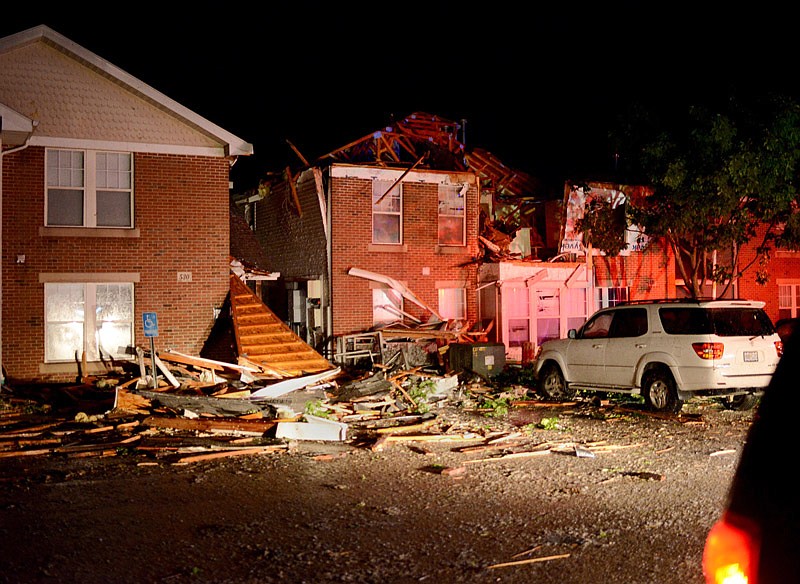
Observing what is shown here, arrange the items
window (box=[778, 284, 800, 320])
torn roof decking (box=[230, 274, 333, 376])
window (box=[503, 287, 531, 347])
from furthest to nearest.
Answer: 1. window (box=[778, 284, 800, 320])
2. window (box=[503, 287, 531, 347])
3. torn roof decking (box=[230, 274, 333, 376])

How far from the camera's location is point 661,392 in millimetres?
13453

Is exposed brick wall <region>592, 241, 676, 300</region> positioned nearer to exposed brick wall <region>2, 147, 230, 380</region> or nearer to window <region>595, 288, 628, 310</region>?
window <region>595, 288, 628, 310</region>

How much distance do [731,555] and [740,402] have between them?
484 inches

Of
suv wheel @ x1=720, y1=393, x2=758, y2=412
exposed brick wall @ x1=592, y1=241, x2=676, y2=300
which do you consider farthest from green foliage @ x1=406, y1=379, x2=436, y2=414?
exposed brick wall @ x1=592, y1=241, x2=676, y2=300

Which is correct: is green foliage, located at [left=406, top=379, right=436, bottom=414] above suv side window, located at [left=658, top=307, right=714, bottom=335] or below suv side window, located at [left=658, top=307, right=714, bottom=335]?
below

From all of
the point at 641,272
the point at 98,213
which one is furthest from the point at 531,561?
the point at 641,272

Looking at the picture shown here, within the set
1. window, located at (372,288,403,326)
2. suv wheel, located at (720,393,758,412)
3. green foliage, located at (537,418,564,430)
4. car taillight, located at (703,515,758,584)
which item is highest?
window, located at (372,288,403,326)

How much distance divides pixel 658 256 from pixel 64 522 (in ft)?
72.8

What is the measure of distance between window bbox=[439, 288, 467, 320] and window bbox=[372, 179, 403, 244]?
7.19 feet

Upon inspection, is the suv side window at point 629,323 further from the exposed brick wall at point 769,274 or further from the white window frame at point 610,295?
the exposed brick wall at point 769,274

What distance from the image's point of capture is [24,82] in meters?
17.2

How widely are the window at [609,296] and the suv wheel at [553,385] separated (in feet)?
32.3

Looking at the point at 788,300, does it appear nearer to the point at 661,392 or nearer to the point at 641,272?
the point at 641,272

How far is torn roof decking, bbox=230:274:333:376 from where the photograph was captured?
55.4 feet
